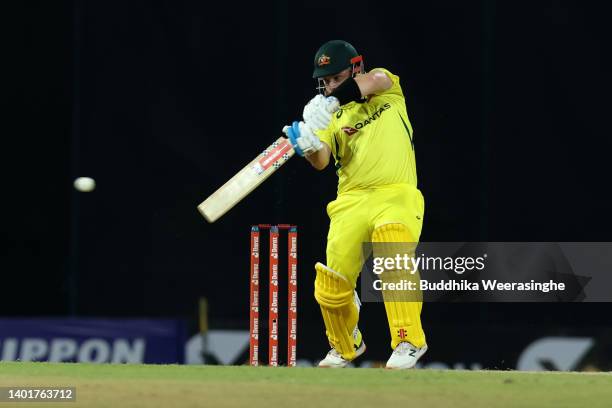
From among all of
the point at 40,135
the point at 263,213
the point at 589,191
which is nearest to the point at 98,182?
the point at 40,135

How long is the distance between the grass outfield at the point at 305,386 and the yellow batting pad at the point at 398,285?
7.1 inches

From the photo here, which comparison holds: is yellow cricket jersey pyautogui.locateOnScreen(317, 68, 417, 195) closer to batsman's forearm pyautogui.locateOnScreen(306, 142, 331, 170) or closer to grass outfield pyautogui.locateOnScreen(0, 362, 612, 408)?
batsman's forearm pyautogui.locateOnScreen(306, 142, 331, 170)

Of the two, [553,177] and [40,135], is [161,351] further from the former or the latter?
[553,177]

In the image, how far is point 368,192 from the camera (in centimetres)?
449

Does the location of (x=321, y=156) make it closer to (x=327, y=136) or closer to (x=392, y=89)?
(x=327, y=136)

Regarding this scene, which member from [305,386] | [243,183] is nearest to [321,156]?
[243,183]

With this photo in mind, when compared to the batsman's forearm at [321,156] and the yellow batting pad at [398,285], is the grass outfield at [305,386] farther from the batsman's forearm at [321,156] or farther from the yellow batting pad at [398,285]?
the batsman's forearm at [321,156]

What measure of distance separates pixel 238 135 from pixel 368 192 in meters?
1.87

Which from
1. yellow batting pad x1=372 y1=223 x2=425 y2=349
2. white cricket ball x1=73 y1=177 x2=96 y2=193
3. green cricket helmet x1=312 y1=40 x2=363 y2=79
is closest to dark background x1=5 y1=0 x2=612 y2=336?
white cricket ball x1=73 y1=177 x2=96 y2=193

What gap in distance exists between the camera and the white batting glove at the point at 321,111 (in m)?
4.35

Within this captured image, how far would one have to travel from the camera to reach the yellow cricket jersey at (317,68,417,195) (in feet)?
14.7

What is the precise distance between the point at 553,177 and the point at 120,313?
2.19 meters

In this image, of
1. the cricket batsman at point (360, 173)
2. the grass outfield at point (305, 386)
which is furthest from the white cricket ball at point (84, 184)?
the cricket batsman at point (360, 173)

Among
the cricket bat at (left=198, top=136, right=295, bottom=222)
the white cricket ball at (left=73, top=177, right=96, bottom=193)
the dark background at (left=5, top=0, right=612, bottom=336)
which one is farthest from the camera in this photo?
the white cricket ball at (left=73, top=177, right=96, bottom=193)
